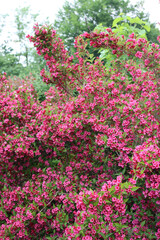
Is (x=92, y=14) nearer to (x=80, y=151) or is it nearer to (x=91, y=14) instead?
A: (x=91, y=14)

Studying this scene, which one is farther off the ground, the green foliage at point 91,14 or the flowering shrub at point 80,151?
the green foliage at point 91,14

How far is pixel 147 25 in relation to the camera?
4.41 meters

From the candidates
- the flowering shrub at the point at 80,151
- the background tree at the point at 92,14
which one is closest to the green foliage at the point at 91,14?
the background tree at the point at 92,14

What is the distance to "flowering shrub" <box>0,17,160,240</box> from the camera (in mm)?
2412

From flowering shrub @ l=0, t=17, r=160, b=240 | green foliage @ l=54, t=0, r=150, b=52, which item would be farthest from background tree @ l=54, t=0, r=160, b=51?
flowering shrub @ l=0, t=17, r=160, b=240

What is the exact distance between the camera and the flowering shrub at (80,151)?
7.91ft

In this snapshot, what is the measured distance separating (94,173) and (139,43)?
5.83 ft

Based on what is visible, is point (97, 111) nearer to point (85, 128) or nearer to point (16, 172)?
point (85, 128)

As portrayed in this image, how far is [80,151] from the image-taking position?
9.46 ft

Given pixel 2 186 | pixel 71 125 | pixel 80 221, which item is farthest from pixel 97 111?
pixel 2 186

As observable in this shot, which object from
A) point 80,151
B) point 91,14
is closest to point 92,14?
point 91,14

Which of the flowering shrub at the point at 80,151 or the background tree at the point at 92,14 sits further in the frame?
the background tree at the point at 92,14

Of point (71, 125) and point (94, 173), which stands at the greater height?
point (71, 125)

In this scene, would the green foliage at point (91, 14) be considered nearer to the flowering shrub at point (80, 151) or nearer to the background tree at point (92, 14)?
the background tree at point (92, 14)
